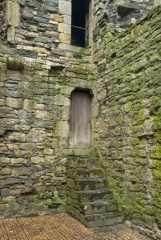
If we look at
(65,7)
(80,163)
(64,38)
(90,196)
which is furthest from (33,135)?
(65,7)

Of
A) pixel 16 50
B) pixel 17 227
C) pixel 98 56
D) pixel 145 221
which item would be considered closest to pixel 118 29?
pixel 98 56

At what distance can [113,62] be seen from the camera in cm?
581

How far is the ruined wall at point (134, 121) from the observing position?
4.49 meters

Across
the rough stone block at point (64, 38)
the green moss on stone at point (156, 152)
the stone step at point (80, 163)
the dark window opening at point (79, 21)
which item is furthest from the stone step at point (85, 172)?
the dark window opening at point (79, 21)

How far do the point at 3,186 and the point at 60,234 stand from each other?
5.64 feet

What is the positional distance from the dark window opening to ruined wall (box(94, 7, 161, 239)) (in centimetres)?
180

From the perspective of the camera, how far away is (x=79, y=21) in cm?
806

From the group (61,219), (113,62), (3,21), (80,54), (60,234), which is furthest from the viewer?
(80,54)

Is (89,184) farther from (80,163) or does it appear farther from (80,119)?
(80,119)

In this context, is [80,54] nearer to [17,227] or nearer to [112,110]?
[112,110]

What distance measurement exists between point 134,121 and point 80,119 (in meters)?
1.95

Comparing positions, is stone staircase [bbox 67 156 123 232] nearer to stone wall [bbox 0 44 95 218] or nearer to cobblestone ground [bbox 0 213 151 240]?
cobblestone ground [bbox 0 213 151 240]

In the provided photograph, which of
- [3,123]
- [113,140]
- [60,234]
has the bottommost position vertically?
[60,234]

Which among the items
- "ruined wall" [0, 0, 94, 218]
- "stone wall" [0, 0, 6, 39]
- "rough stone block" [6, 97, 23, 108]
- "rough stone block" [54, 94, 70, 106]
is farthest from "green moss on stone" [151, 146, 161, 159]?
"stone wall" [0, 0, 6, 39]
